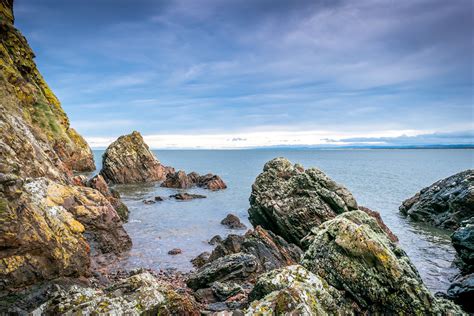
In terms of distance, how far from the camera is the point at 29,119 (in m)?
51.4

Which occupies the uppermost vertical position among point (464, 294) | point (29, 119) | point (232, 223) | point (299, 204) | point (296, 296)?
point (29, 119)

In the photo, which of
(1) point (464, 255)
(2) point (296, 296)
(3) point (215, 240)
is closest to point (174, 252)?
(3) point (215, 240)

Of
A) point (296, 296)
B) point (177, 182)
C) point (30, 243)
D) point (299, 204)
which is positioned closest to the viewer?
point (296, 296)

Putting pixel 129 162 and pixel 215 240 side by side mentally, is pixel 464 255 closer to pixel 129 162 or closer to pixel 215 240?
pixel 215 240

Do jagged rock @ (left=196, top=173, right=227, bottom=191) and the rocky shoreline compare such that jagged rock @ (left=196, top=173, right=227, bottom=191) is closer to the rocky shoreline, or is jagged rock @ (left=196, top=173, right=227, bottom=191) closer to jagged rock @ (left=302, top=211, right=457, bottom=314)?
the rocky shoreline

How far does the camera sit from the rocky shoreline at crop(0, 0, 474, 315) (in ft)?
32.8

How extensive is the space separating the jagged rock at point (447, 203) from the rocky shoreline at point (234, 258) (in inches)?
7.1

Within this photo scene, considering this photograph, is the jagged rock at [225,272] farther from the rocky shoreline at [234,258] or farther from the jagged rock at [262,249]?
the jagged rock at [262,249]

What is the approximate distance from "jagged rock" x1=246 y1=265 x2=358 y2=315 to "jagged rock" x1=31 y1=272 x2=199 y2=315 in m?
2.56

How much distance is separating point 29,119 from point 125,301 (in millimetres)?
51702

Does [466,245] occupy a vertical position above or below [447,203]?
above

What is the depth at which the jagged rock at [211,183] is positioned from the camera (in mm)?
74125

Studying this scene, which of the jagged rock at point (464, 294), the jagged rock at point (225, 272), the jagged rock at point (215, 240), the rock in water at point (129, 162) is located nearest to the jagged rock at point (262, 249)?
the jagged rock at point (225, 272)

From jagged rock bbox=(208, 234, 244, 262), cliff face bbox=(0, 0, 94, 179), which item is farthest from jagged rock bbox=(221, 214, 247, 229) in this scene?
cliff face bbox=(0, 0, 94, 179)
